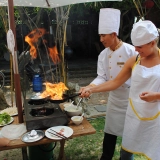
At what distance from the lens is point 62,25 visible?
5.59 meters

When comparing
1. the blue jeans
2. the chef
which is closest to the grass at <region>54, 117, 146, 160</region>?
the chef

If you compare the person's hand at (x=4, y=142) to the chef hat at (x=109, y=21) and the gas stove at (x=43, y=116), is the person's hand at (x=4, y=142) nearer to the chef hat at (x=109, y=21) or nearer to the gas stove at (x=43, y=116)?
the gas stove at (x=43, y=116)

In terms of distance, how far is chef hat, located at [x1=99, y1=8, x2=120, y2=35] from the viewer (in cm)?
295

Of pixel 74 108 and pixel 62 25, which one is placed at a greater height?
pixel 62 25

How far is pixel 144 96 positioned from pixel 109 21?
1.49m

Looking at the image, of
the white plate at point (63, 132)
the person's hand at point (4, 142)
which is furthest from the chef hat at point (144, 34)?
the person's hand at point (4, 142)

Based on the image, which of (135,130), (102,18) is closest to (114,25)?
(102,18)

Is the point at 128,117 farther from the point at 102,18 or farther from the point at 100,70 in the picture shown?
the point at 102,18

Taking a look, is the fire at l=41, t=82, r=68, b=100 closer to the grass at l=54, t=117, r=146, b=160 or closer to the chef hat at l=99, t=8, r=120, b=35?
the chef hat at l=99, t=8, r=120, b=35

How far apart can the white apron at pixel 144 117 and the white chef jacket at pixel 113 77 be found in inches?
25.8

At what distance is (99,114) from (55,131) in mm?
3442

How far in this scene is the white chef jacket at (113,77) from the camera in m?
3.06

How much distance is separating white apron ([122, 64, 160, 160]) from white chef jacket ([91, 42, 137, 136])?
2.15 feet

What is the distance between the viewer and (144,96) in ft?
6.72
